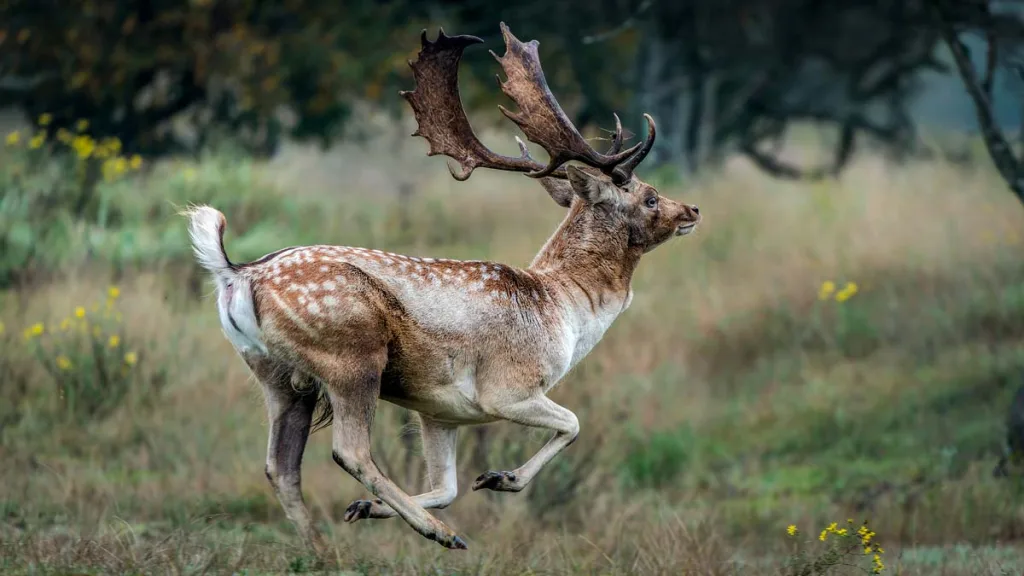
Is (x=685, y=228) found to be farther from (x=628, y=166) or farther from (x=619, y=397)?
(x=619, y=397)

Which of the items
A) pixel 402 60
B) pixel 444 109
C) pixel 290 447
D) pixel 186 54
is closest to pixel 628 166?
pixel 444 109

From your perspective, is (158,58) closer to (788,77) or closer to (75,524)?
(788,77)

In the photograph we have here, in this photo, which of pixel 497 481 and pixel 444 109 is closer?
pixel 497 481

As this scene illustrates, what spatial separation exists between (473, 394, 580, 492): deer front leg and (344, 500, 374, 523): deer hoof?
59 centimetres

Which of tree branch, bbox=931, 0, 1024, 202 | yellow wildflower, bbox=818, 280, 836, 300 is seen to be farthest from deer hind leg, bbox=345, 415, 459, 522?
yellow wildflower, bbox=818, 280, 836, 300

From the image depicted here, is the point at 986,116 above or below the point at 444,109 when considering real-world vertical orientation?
above

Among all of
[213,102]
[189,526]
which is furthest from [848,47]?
[189,526]

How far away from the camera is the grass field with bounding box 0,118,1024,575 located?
854 cm

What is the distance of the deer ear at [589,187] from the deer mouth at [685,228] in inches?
18.2

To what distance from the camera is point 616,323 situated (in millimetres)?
14320

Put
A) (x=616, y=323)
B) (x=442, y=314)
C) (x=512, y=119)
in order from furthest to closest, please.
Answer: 1. (x=616, y=323)
2. (x=512, y=119)
3. (x=442, y=314)

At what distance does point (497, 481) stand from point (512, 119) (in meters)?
1.92

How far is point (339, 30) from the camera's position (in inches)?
779

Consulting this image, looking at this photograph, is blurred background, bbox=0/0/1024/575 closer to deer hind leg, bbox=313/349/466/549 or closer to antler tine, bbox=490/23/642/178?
deer hind leg, bbox=313/349/466/549
